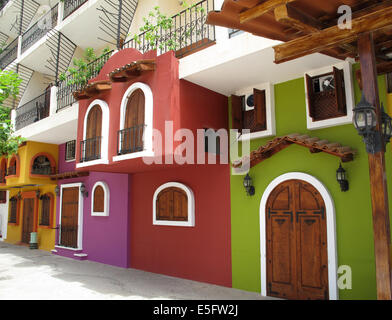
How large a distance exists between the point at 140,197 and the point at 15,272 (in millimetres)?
4252

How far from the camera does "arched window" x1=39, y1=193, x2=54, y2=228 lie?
14555mm

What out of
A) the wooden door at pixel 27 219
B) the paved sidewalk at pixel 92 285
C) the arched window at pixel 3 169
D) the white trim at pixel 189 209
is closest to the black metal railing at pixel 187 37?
the white trim at pixel 189 209

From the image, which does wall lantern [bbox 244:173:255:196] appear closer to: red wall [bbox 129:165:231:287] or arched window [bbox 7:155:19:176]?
red wall [bbox 129:165:231:287]

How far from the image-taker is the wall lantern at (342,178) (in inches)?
240

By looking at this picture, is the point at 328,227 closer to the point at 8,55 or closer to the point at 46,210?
the point at 46,210

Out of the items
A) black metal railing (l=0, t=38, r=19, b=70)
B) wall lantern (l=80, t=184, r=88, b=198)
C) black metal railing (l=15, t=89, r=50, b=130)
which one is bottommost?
wall lantern (l=80, t=184, r=88, b=198)

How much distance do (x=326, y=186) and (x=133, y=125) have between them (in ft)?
14.5

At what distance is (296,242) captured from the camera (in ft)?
21.9

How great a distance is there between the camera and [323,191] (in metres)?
6.41

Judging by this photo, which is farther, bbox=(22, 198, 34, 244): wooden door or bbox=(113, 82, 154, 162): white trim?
bbox=(22, 198, 34, 244): wooden door

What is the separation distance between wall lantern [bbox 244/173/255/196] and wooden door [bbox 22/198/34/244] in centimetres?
1222

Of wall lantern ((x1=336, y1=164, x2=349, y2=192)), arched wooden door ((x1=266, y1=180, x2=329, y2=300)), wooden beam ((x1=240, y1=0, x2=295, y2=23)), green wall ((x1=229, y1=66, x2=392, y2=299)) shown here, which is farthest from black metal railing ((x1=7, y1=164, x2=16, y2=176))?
wooden beam ((x1=240, y1=0, x2=295, y2=23))

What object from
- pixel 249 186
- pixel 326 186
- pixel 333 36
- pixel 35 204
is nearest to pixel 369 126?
pixel 333 36

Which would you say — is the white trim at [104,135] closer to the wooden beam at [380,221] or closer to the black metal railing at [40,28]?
the wooden beam at [380,221]
